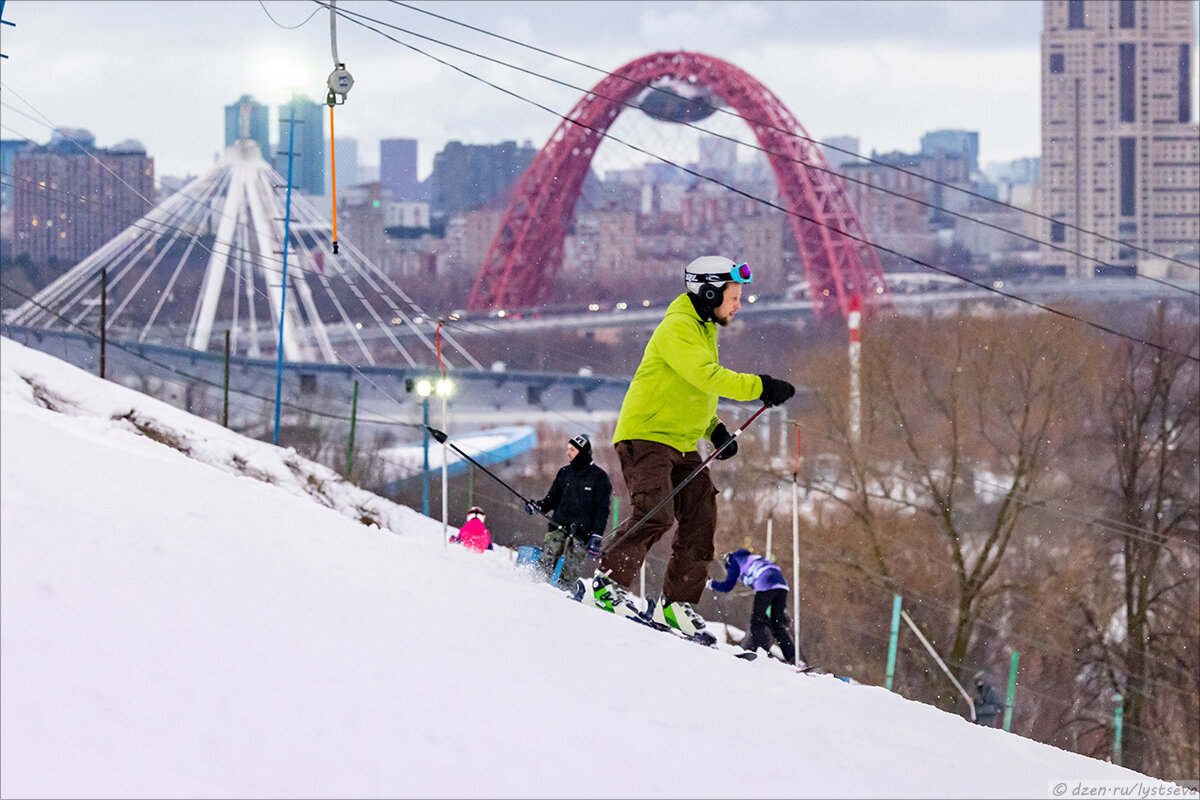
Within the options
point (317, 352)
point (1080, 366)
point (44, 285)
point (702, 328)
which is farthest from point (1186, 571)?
point (44, 285)

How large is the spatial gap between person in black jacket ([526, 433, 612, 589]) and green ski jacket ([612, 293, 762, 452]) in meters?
2.02

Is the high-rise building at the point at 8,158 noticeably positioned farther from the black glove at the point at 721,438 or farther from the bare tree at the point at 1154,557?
the black glove at the point at 721,438

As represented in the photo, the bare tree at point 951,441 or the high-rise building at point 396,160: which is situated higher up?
the high-rise building at point 396,160

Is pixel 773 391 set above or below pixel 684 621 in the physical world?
above

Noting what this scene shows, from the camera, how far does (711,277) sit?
5969mm

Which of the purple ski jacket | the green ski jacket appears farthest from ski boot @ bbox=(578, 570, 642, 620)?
the purple ski jacket

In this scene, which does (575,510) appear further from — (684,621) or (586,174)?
(586,174)

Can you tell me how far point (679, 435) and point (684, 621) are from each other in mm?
902

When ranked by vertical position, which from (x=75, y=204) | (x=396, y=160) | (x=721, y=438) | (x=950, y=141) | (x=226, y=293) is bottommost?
(x=721, y=438)

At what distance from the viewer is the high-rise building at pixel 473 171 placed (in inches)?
4092

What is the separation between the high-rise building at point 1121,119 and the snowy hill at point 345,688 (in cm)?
13498

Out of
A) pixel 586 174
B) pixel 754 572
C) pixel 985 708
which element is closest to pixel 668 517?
pixel 754 572

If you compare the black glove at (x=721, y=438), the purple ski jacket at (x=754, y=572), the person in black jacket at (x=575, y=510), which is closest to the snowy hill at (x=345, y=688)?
the black glove at (x=721, y=438)

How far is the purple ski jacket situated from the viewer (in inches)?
336
